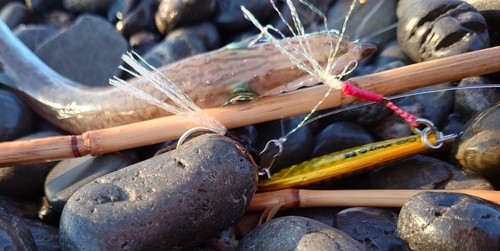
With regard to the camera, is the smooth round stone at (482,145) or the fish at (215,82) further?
the fish at (215,82)

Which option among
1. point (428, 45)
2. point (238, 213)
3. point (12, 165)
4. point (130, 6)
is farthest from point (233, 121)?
point (130, 6)

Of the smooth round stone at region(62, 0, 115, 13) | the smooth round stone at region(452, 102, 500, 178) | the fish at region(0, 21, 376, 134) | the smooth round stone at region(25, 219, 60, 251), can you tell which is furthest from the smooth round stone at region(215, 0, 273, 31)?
the smooth round stone at region(25, 219, 60, 251)

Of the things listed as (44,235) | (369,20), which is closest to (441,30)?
(369,20)

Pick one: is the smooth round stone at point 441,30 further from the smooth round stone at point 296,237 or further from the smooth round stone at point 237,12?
the smooth round stone at point 296,237

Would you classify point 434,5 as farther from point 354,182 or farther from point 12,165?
point 12,165

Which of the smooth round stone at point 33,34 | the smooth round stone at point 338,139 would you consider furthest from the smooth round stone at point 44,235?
the smooth round stone at point 33,34

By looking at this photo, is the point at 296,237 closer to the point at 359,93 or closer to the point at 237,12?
the point at 359,93

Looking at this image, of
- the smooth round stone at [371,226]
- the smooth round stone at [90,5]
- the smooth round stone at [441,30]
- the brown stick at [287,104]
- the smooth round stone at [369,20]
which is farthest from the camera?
the smooth round stone at [90,5]
